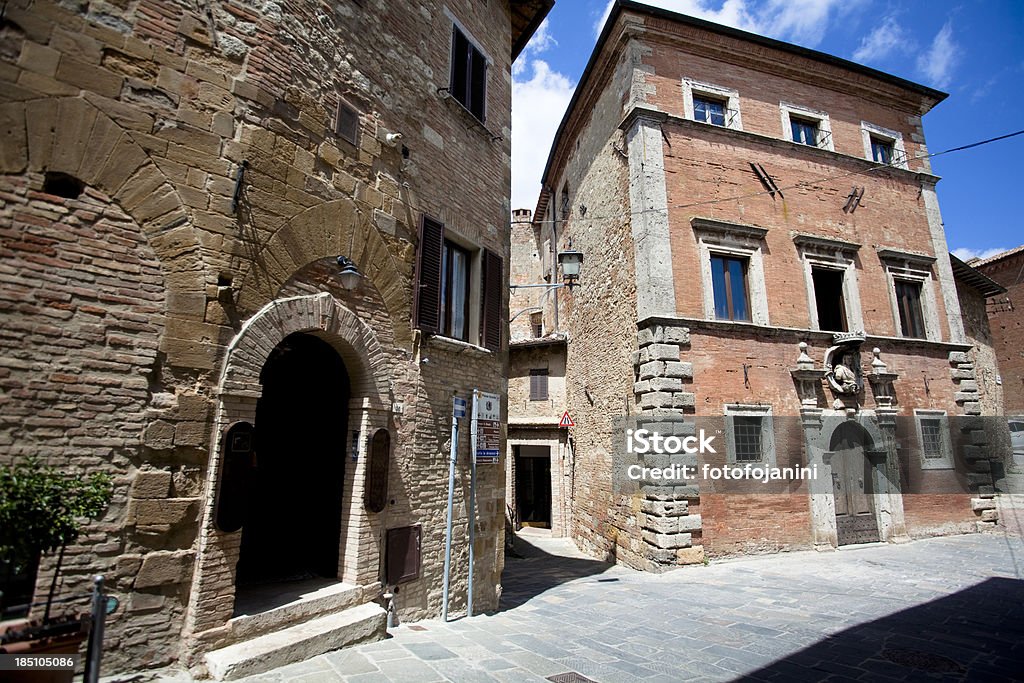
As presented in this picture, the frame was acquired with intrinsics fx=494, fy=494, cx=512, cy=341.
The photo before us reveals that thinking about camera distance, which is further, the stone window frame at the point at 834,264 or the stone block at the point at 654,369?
the stone window frame at the point at 834,264

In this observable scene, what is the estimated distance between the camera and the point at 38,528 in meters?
2.87

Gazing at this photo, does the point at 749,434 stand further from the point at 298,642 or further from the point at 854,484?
the point at 298,642

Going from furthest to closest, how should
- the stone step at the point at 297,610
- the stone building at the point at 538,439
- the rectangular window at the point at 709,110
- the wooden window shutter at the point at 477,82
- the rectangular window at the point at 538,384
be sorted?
the rectangular window at the point at 538,384, the stone building at the point at 538,439, the rectangular window at the point at 709,110, the wooden window shutter at the point at 477,82, the stone step at the point at 297,610

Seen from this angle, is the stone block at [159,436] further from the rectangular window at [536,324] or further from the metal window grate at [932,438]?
the rectangular window at [536,324]

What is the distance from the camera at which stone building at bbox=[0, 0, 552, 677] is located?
3568 mm

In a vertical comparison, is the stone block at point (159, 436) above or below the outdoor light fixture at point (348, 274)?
below

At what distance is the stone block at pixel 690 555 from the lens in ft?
31.7

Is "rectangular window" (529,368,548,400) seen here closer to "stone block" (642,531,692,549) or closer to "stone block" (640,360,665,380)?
"stone block" (640,360,665,380)

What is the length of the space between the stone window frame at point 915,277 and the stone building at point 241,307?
39.4 feet

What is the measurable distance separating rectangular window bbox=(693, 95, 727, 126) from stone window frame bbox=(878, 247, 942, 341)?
18.4 ft

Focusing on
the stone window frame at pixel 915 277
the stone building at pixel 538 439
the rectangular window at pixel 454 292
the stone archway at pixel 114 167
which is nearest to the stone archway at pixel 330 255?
the stone archway at pixel 114 167

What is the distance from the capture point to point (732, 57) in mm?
12797

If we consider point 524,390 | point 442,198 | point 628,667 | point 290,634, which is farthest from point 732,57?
point 290,634

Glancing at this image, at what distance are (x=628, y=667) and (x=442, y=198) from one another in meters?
6.17
